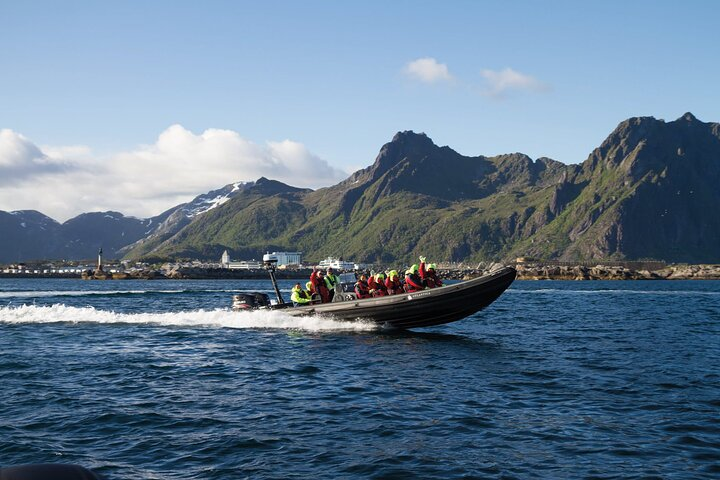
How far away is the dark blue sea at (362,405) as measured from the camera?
10391mm

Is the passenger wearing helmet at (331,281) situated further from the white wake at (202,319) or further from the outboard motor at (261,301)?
the outboard motor at (261,301)

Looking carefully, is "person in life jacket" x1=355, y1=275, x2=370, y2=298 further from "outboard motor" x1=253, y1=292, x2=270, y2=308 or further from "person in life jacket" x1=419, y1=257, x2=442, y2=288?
"outboard motor" x1=253, y1=292, x2=270, y2=308

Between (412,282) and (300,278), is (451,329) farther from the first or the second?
(300,278)

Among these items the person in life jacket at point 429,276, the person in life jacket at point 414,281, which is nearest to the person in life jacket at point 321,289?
the person in life jacket at point 414,281

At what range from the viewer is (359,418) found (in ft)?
43.4

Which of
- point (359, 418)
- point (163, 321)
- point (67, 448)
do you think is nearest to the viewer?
point (67, 448)

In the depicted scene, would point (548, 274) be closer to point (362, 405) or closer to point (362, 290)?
point (362, 290)

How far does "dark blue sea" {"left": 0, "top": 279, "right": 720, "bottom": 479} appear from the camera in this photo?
Answer: 1039 centimetres

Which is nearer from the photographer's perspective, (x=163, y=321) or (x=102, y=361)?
(x=102, y=361)

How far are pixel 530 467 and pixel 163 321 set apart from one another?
26794 millimetres

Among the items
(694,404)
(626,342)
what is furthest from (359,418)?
(626,342)

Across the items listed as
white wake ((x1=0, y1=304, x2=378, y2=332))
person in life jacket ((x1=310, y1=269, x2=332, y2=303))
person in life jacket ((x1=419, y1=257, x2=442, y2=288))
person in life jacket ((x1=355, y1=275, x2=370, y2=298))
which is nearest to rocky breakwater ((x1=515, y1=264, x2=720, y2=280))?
white wake ((x1=0, y1=304, x2=378, y2=332))

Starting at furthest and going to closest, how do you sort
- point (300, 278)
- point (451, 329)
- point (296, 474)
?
point (300, 278), point (451, 329), point (296, 474)

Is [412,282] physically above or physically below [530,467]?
above
